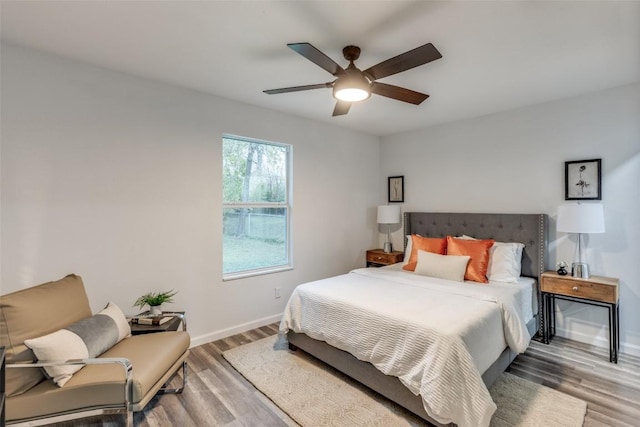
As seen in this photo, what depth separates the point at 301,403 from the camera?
2.17 meters

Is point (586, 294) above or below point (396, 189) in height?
below

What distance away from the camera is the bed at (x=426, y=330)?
176cm

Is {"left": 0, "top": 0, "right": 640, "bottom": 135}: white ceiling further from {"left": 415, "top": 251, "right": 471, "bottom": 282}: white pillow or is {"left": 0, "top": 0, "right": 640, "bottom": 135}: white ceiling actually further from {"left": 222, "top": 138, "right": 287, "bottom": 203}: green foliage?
{"left": 415, "top": 251, "right": 471, "bottom": 282}: white pillow

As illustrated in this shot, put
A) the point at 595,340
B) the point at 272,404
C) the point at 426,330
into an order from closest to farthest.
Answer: the point at 426,330 < the point at 272,404 < the point at 595,340

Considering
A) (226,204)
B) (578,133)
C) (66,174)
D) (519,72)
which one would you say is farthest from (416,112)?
(66,174)

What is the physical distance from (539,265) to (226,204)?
3392 mm

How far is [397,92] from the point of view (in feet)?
7.54

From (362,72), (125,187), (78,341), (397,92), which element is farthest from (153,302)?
(397,92)

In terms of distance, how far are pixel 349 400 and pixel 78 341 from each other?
176 cm

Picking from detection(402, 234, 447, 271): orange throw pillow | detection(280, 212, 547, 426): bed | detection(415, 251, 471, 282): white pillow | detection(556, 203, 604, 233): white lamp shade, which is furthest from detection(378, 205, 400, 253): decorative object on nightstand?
detection(556, 203, 604, 233): white lamp shade

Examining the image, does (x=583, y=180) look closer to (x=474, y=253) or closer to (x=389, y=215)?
(x=474, y=253)

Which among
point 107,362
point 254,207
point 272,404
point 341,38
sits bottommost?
point 272,404

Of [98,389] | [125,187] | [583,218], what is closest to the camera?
[98,389]

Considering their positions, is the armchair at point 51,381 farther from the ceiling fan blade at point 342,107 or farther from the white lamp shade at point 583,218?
the white lamp shade at point 583,218
